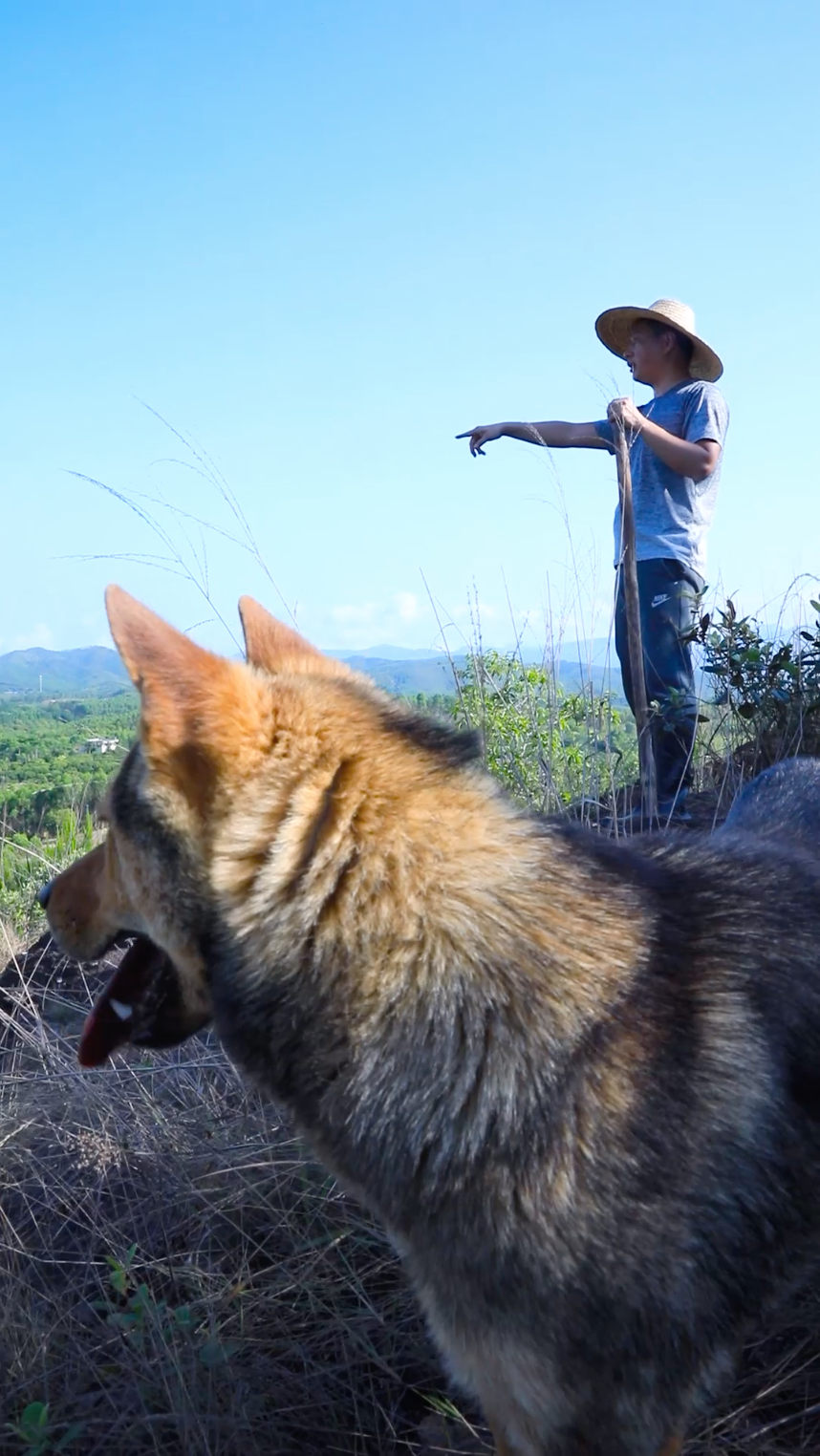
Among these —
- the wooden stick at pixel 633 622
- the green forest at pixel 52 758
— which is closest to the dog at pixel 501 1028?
the green forest at pixel 52 758

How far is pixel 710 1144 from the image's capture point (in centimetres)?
187

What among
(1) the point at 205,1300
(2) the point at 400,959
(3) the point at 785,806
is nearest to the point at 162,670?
(2) the point at 400,959

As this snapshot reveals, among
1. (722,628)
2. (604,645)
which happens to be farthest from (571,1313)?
(722,628)

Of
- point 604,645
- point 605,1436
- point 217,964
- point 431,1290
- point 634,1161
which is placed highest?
point 604,645

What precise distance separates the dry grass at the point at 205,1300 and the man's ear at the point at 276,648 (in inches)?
62.7

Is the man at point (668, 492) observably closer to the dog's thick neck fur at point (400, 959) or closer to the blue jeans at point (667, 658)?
the blue jeans at point (667, 658)

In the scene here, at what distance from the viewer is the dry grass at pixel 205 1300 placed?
→ 2500 mm

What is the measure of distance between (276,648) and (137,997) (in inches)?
33.3

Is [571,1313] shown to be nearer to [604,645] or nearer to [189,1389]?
[189,1389]

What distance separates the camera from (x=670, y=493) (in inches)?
219

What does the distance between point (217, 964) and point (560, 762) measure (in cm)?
385

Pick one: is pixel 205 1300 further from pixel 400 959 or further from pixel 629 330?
pixel 629 330

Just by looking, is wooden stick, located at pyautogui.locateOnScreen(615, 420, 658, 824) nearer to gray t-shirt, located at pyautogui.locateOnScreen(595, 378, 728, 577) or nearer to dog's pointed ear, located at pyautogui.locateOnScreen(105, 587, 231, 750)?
gray t-shirt, located at pyautogui.locateOnScreen(595, 378, 728, 577)

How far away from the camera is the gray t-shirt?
5477 millimetres
